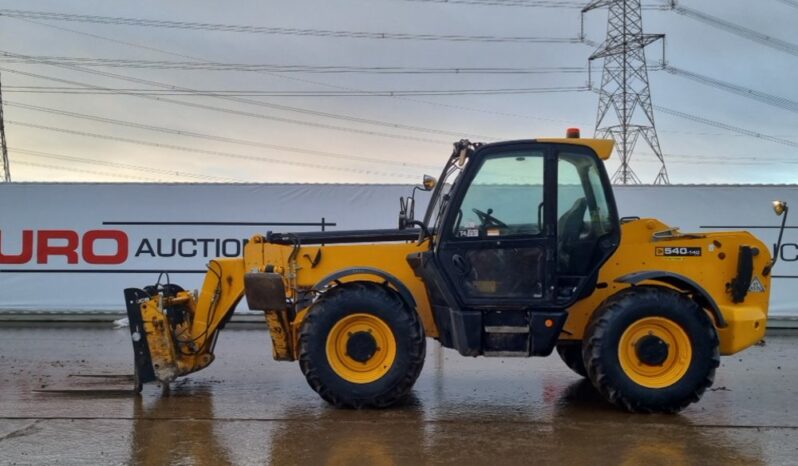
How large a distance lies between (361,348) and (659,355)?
8.23 ft

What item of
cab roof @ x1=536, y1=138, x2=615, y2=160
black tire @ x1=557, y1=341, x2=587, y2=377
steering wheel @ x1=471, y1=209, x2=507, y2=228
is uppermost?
cab roof @ x1=536, y1=138, x2=615, y2=160

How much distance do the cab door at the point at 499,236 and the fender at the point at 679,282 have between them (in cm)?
71

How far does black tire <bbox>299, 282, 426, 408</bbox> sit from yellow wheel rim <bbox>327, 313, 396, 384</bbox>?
0.04 metres

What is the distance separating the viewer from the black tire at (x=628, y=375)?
6.29 m

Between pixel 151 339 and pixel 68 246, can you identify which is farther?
pixel 68 246

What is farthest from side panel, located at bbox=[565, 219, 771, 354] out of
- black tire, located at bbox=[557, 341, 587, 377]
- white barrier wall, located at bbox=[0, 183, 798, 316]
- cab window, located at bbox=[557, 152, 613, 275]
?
white barrier wall, located at bbox=[0, 183, 798, 316]

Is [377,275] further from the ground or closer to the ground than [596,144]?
closer to the ground

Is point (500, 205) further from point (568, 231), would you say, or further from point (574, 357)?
point (574, 357)

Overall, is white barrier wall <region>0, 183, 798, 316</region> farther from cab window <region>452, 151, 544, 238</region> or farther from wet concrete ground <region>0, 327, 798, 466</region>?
cab window <region>452, 151, 544, 238</region>

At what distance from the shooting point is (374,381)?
252 inches

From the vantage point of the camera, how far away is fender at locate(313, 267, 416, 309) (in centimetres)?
655

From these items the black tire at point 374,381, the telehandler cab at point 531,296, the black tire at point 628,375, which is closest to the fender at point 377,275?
the telehandler cab at point 531,296

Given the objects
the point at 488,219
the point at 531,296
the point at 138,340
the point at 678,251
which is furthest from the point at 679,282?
the point at 138,340

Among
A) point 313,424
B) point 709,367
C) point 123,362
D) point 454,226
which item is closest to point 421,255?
point 454,226
